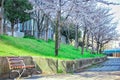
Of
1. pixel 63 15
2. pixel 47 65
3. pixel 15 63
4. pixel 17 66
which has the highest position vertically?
pixel 63 15

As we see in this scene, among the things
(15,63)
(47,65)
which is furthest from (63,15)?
(15,63)

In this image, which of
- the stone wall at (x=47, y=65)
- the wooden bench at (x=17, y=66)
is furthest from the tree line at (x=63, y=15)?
the wooden bench at (x=17, y=66)

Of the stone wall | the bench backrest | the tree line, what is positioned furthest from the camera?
the tree line

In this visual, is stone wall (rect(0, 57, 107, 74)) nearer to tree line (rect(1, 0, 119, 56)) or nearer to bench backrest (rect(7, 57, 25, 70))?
bench backrest (rect(7, 57, 25, 70))

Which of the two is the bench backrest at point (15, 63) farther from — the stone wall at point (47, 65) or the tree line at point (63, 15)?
the tree line at point (63, 15)

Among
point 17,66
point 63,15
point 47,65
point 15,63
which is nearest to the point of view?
point 17,66

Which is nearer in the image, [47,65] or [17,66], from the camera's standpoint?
[17,66]

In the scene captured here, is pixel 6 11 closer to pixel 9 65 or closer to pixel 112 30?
pixel 9 65

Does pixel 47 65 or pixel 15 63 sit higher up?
pixel 15 63

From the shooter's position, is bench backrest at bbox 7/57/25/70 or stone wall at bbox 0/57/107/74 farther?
bench backrest at bbox 7/57/25/70

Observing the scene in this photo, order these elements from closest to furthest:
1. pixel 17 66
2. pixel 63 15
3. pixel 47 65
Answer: pixel 17 66 → pixel 47 65 → pixel 63 15

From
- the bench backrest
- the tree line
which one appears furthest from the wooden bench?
the tree line

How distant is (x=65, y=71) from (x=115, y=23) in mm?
43921

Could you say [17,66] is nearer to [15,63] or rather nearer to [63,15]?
[15,63]
